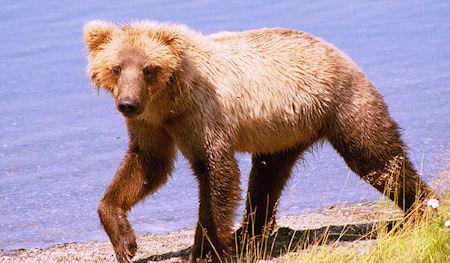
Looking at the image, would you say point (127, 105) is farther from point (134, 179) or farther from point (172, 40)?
point (134, 179)

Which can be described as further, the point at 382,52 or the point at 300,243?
the point at 382,52

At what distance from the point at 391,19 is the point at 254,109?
8268 mm

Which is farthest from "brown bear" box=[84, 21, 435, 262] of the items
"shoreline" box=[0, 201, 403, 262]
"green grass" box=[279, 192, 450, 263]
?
"green grass" box=[279, 192, 450, 263]

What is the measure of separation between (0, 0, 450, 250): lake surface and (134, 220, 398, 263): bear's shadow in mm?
286

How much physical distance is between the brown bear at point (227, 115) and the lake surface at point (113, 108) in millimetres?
438

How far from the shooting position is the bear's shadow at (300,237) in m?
→ 6.42

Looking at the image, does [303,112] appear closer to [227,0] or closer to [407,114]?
[407,114]

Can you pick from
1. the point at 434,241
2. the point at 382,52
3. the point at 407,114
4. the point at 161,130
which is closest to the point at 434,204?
the point at 434,241

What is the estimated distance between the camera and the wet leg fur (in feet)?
20.1

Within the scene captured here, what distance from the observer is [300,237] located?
6703 mm

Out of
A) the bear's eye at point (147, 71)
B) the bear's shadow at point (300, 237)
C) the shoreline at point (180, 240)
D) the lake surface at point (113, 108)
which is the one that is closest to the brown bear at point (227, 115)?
the bear's eye at point (147, 71)

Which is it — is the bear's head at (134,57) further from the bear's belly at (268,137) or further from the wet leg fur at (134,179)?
the bear's belly at (268,137)

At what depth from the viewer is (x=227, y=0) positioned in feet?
53.6

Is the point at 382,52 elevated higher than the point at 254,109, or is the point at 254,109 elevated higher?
the point at 254,109
